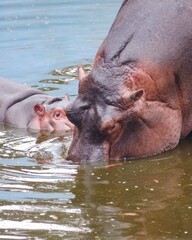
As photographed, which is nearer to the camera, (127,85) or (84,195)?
(84,195)

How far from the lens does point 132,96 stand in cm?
650

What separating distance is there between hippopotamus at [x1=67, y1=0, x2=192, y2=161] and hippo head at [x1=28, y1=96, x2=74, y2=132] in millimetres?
1955

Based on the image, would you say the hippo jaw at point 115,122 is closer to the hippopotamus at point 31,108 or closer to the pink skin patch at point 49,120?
the hippopotamus at point 31,108

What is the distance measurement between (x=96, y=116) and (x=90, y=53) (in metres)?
5.31

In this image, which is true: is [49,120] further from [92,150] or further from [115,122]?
[115,122]

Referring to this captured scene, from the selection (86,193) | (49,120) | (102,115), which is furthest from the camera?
(49,120)

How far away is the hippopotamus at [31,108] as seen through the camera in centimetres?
895

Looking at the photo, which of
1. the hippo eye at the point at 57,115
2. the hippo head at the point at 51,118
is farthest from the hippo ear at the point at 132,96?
the hippo eye at the point at 57,115

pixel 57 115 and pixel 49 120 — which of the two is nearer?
pixel 49 120

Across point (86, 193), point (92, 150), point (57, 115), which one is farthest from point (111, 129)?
point (57, 115)

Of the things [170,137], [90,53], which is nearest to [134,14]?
[170,137]

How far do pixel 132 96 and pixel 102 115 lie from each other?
24 cm

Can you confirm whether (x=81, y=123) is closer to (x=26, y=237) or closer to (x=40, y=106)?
(x=26, y=237)

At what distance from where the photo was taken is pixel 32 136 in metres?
8.29
